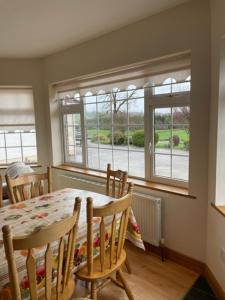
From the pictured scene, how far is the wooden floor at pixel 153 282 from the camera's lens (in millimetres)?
1908

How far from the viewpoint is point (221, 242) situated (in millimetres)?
1825

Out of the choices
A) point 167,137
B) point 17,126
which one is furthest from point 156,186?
point 17,126

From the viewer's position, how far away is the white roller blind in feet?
12.0

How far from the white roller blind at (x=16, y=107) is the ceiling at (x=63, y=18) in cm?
81

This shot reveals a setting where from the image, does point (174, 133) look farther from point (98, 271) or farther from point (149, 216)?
point (98, 271)

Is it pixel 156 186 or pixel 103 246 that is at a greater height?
pixel 156 186

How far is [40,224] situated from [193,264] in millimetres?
1556

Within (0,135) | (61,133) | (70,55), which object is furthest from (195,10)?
(0,135)

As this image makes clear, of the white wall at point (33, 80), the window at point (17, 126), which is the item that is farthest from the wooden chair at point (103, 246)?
the window at point (17, 126)

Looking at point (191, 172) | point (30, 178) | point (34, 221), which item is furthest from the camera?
point (30, 178)

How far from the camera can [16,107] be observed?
12.2ft

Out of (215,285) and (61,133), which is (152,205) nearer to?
(215,285)

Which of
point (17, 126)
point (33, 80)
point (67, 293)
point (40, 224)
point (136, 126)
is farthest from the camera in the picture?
point (17, 126)

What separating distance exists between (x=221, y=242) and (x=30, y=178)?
184cm
